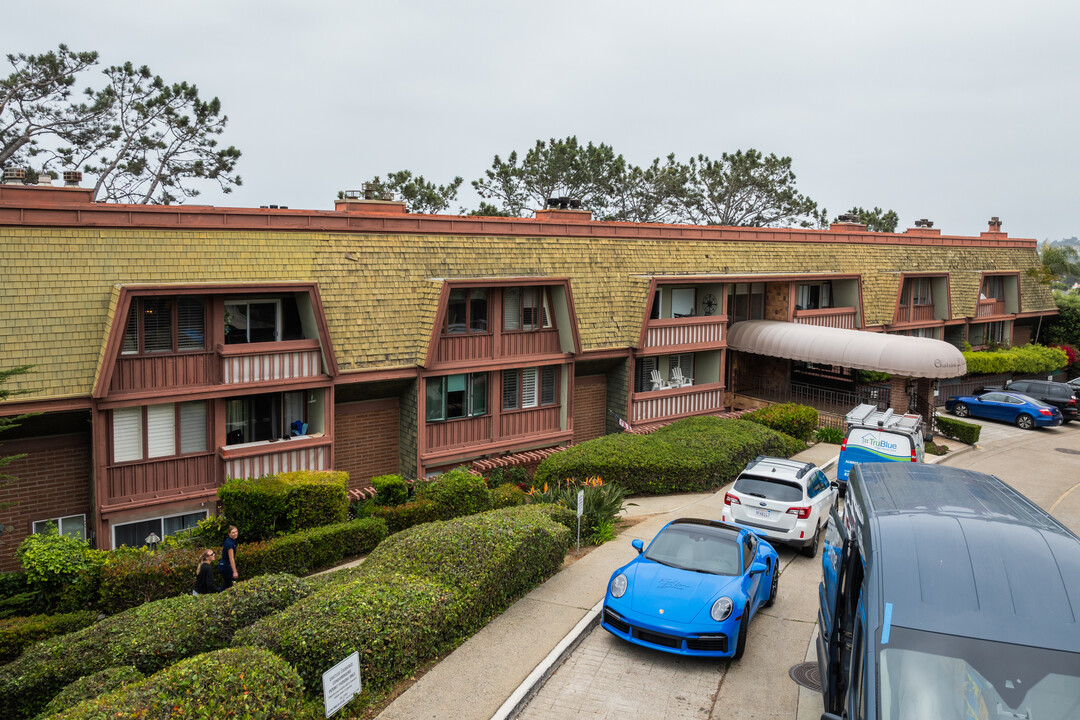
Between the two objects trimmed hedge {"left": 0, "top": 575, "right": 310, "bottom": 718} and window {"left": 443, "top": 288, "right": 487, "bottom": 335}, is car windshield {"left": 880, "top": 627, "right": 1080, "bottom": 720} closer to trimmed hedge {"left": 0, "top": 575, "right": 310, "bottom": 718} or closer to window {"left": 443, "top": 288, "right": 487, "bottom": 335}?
trimmed hedge {"left": 0, "top": 575, "right": 310, "bottom": 718}

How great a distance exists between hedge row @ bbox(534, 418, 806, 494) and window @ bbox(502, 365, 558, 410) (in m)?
2.84

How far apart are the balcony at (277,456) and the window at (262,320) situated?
7.96 feet

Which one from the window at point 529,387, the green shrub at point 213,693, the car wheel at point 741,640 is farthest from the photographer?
the window at point 529,387

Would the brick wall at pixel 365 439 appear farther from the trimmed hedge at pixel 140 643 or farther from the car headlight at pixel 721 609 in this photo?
the car headlight at pixel 721 609

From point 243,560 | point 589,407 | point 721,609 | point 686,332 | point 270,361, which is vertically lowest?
point 243,560

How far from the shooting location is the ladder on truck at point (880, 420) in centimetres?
2130

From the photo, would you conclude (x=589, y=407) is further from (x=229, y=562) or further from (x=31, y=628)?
(x=31, y=628)

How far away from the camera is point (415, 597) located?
11.1m

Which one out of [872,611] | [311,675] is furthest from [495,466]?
[872,611]

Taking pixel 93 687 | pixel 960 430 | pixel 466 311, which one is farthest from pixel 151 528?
pixel 960 430

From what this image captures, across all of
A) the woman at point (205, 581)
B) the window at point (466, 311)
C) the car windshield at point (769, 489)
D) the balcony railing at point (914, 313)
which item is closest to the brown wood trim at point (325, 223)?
the window at point (466, 311)

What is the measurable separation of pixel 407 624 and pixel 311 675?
1384mm

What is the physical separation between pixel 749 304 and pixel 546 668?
2398cm

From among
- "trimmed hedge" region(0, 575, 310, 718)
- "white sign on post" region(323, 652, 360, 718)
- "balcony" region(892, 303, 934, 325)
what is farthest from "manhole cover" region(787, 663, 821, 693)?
"balcony" region(892, 303, 934, 325)
